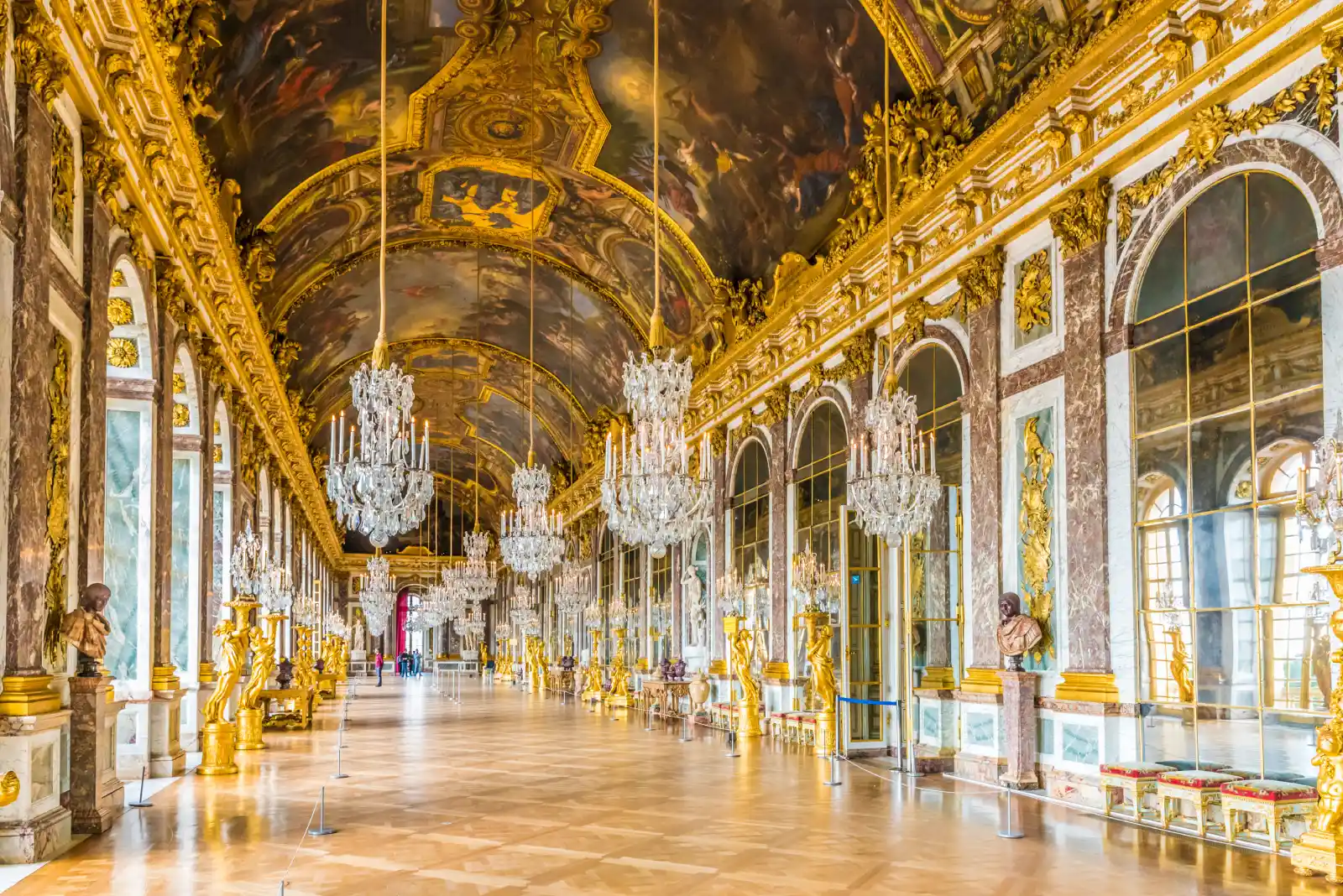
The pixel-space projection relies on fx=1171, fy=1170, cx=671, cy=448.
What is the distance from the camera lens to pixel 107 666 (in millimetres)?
12242

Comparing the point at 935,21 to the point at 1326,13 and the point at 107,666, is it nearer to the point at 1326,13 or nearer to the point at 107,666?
the point at 1326,13

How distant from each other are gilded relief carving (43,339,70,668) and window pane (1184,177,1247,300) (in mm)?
8918

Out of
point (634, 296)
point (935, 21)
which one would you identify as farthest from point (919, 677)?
point (634, 296)

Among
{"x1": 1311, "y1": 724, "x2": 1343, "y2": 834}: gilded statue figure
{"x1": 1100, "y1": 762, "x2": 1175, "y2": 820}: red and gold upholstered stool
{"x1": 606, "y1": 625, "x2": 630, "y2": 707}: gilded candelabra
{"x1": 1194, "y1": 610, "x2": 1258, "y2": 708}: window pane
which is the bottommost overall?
{"x1": 606, "y1": 625, "x2": 630, "y2": 707}: gilded candelabra

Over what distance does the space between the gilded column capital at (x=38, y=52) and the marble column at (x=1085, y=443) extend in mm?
8557

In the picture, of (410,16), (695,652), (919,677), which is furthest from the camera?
(695,652)

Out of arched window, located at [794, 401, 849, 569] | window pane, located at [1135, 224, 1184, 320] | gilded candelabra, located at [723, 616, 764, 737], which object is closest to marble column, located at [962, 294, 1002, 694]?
window pane, located at [1135, 224, 1184, 320]

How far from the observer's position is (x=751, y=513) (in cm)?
2073

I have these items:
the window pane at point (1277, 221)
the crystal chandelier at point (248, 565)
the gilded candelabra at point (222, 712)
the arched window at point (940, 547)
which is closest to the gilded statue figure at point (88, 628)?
the gilded candelabra at point (222, 712)

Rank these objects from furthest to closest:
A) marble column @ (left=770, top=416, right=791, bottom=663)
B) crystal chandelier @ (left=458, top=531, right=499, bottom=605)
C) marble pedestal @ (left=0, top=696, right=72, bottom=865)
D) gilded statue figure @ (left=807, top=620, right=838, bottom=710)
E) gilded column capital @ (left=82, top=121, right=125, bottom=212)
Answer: crystal chandelier @ (left=458, top=531, right=499, bottom=605) < marble column @ (left=770, top=416, right=791, bottom=663) < gilded statue figure @ (left=807, top=620, right=838, bottom=710) < gilded column capital @ (left=82, top=121, right=125, bottom=212) < marble pedestal @ (left=0, top=696, right=72, bottom=865)

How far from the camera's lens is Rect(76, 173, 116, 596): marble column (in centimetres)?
948

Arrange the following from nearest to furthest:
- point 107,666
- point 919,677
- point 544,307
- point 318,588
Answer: point 107,666
point 919,677
point 544,307
point 318,588

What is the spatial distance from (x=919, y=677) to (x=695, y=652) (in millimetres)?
9511

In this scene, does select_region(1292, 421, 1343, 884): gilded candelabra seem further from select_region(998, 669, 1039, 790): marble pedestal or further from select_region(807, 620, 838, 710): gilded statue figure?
select_region(807, 620, 838, 710): gilded statue figure
